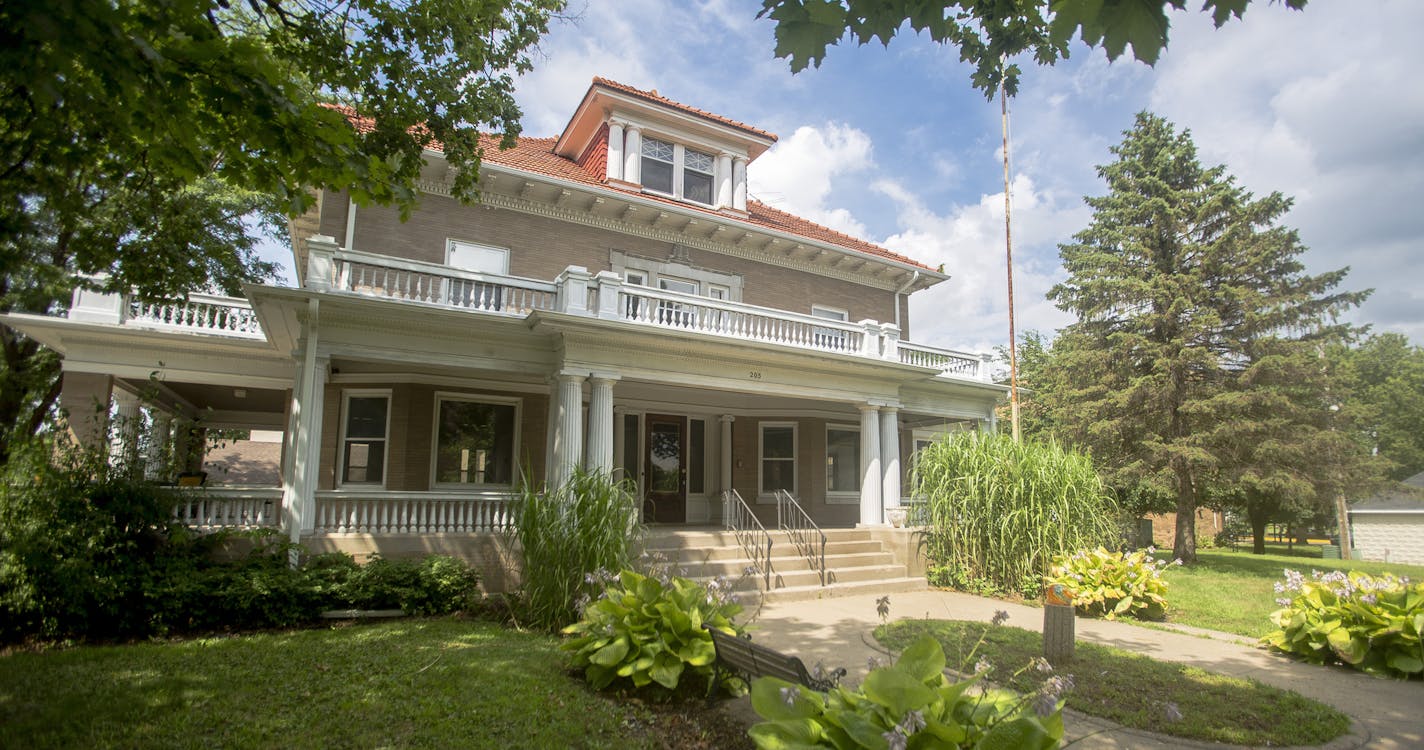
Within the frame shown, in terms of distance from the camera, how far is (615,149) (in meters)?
16.0

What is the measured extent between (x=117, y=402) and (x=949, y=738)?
1748cm

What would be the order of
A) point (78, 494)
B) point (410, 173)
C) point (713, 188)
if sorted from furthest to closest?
point (713, 188) → point (78, 494) → point (410, 173)

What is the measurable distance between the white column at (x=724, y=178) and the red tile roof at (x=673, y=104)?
75 cm

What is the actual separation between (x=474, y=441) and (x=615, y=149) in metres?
7.13

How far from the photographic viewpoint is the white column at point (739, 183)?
690 inches

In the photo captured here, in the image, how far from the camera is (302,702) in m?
5.57

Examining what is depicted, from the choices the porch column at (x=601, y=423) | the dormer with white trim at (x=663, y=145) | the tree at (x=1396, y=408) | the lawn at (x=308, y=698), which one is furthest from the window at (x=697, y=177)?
the tree at (x=1396, y=408)

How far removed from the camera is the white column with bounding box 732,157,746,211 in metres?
17.5

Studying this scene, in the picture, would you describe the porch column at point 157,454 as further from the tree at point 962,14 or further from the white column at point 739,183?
the white column at point 739,183

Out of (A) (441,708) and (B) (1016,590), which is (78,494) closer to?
(A) (441,708)

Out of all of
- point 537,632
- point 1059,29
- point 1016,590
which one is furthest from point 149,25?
point 1016,590

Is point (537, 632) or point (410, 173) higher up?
point (410, 173)

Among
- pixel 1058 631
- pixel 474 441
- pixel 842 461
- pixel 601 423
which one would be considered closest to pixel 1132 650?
pixel 1058 631

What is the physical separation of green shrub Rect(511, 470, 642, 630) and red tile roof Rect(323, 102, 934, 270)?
21.1ft
